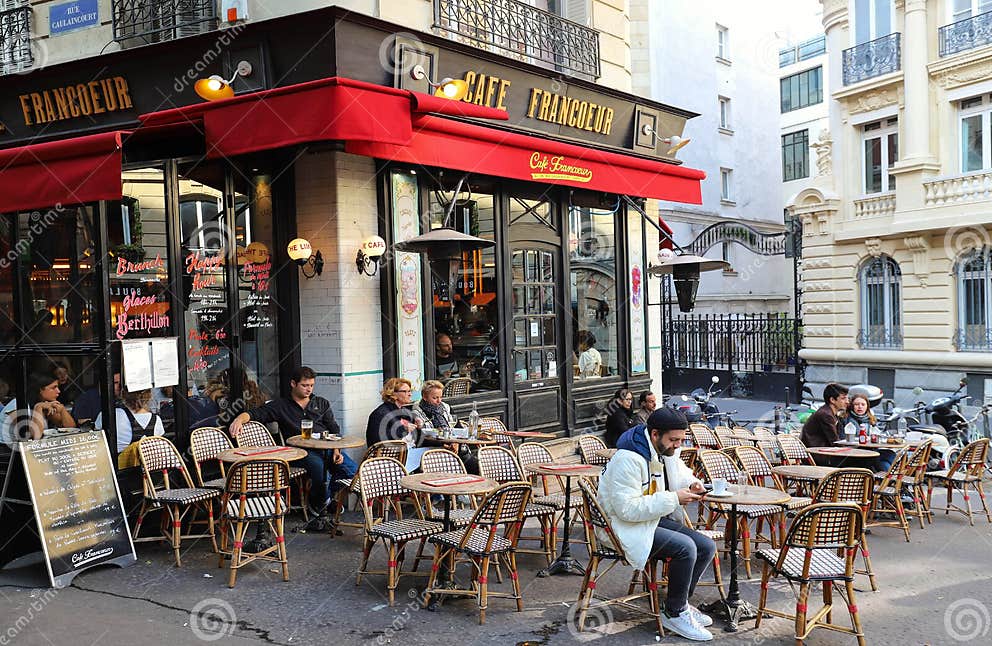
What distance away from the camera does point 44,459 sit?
22.0 ft

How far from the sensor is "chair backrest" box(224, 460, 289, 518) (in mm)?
6621

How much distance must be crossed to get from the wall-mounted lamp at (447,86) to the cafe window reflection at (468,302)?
4.43 ft

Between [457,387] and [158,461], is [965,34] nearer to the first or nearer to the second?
[457,387]

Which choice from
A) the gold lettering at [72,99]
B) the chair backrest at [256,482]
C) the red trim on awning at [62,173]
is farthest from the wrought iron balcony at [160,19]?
the chair backrest at [256,482]

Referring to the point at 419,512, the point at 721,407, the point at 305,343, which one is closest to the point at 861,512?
the point at 419,512

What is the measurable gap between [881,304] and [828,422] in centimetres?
1409

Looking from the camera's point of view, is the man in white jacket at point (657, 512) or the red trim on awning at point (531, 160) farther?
the red trim on awning at point (531, 160)

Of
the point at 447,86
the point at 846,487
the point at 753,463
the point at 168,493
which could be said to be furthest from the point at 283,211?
the point at 846,487

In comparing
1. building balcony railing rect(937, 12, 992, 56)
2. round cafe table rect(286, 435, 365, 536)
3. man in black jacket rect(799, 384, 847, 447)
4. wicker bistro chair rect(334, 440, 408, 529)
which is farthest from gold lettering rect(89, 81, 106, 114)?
building balcony railing rect(937, 12, 992, 56)

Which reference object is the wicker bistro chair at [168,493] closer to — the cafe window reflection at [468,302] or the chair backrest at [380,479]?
the chair backrest at [380,479]

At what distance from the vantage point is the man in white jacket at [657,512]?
5.44 metres

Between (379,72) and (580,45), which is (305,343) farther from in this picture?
(580,45)

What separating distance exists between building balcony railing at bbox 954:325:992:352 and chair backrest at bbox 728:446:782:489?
1414 centimetres

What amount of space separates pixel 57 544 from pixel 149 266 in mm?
3134
